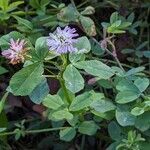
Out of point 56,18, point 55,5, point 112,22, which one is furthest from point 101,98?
point 55,5

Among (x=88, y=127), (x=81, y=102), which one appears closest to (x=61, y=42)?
(x=81, y=102)

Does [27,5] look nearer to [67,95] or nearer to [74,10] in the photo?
[74,10]

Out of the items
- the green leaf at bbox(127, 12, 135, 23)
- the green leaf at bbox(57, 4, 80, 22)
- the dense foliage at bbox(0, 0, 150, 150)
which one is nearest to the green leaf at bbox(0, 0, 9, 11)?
the dense foliage at bbox(0, 0, 150, 150)

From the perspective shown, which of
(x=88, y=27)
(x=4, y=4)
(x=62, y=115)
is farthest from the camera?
(x=4, y=4)

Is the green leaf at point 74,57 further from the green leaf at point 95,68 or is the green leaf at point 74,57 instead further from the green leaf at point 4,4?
the green leaf at point 4,4

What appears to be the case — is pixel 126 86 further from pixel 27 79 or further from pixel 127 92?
pixel 27 79

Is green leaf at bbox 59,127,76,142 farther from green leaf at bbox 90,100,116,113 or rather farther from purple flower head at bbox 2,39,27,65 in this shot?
purple flower head at bbox 2,39,27,65

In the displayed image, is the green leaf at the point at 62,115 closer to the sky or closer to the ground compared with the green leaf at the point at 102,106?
closer to the sky

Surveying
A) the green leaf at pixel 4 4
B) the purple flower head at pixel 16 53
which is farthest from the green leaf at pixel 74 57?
the green leaf at pixel 4 4
